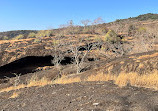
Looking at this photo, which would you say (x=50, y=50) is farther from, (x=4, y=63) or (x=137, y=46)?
(x=137, y=46)

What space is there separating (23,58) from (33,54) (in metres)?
2.96

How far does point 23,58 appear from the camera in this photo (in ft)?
117

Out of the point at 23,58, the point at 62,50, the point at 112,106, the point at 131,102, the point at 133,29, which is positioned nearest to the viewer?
the point at 112,106

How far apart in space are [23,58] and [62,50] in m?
9.90

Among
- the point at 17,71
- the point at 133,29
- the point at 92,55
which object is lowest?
the point at 17,71

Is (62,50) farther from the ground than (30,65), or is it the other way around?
(62,50)

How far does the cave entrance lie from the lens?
32.2 m

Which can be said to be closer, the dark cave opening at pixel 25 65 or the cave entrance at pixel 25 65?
the dark cave opening at pixel 25 65

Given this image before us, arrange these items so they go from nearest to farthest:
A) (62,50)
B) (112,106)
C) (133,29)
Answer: (112,106), (62,50), (133,29)

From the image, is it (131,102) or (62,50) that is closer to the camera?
(131,102)

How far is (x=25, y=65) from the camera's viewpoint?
35.7 metres

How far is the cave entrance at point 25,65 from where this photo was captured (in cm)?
3222

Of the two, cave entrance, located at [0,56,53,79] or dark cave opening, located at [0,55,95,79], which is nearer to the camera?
dark cave opening, located at [0,55,95,79]

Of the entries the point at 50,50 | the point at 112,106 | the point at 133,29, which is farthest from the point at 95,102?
the point at 133,29
